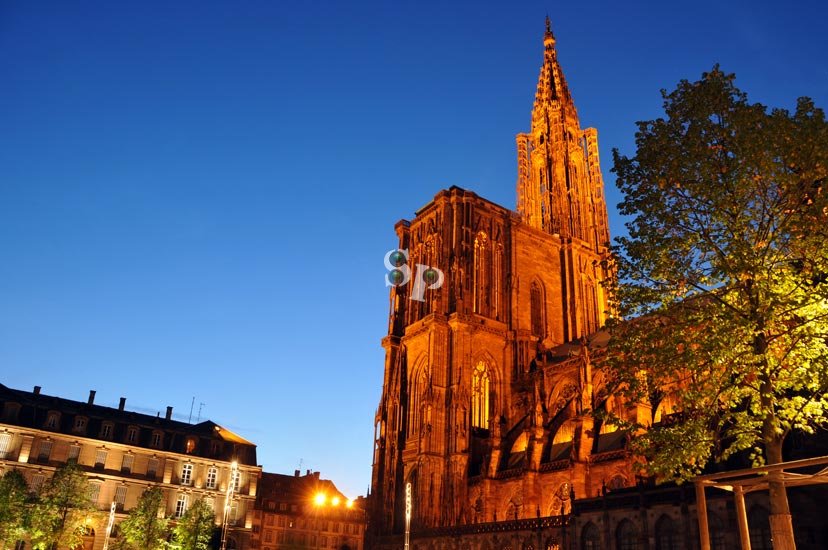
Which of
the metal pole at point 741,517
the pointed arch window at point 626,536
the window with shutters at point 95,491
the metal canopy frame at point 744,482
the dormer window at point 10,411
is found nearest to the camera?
the metal canopy frame at point 744,482

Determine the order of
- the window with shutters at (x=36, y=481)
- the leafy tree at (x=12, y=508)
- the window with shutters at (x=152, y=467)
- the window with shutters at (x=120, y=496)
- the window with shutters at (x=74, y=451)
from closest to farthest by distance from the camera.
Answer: the leafy tree at (x=12, y=508)
the window with shutters at (x=36, y=481)
the window with shutters at (x=74, y=451)
the window with shutters at (x=120, y=496)
the window with shutters at (x=152, y=467)

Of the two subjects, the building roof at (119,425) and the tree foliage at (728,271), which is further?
the building roof at (119,425)

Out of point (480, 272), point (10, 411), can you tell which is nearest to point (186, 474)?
point (10, 411)

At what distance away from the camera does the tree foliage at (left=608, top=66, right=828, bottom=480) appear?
1569 centimetres

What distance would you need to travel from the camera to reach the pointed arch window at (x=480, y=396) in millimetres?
50500

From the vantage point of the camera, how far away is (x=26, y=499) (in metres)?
47.5

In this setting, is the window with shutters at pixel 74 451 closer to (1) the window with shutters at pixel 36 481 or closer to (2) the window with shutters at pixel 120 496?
(1) the window with shutters at pixel 36 481

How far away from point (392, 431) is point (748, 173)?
38.3m

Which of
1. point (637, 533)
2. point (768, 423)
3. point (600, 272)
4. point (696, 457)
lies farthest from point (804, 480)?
point (600, 272)

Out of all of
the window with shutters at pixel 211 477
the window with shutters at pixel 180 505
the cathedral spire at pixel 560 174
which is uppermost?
the cathedral spire at pixel 560 174

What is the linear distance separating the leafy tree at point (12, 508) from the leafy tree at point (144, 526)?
7276 mm

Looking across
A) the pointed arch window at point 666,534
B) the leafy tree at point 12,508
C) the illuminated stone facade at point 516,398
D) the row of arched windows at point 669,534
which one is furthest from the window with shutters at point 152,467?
the pointed arch window at point 666,534

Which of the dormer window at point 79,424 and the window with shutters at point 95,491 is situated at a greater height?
the dormer window at point 79,424

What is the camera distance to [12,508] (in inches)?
1820
